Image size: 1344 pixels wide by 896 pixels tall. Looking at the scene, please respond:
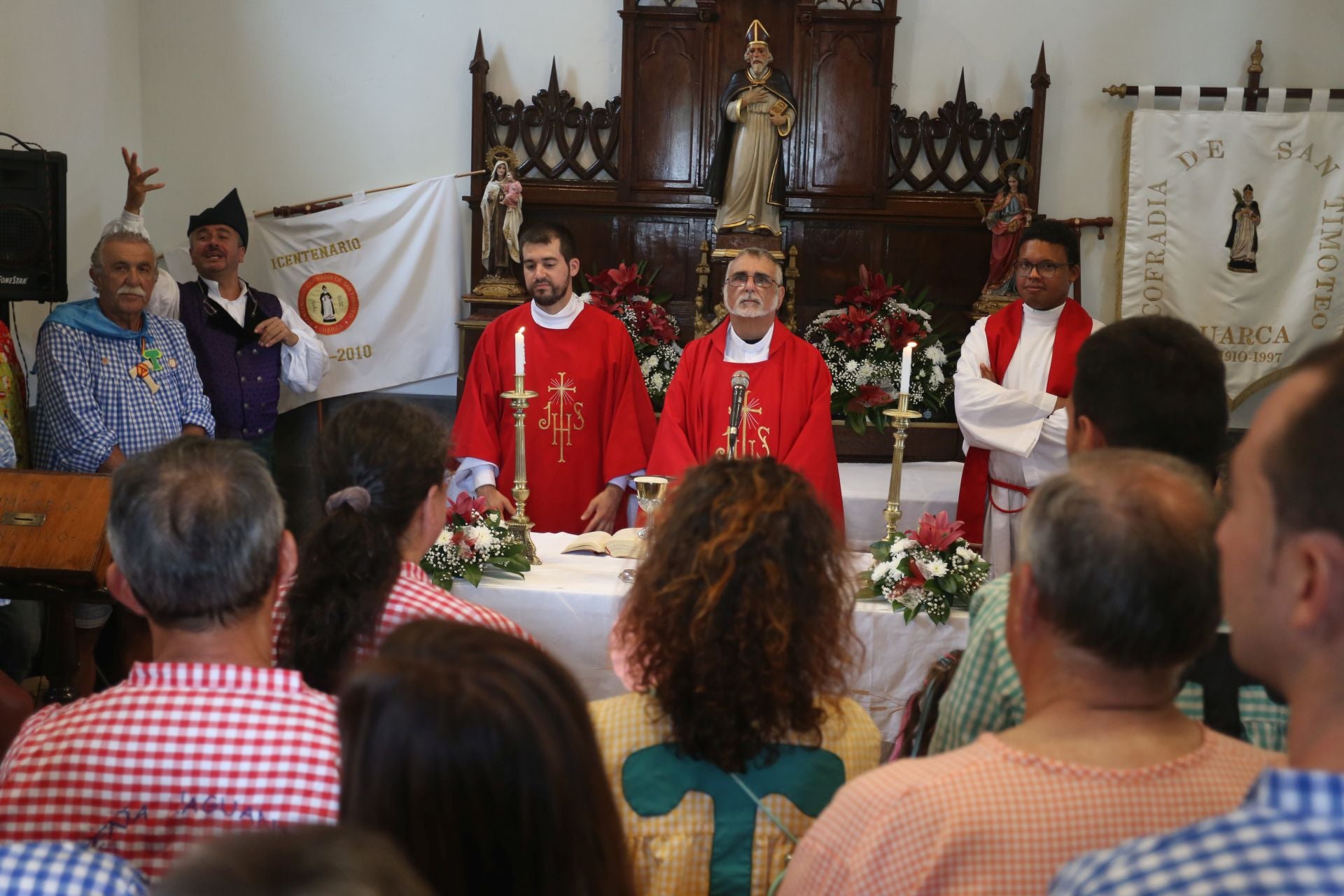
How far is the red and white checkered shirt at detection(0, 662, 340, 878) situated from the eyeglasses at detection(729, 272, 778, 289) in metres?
2.88

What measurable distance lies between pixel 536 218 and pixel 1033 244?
2.91 meters

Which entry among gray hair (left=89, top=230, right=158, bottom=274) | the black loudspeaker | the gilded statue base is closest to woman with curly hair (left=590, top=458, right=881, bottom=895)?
gray hair (left=89, top=230, right=158, bottom=274)

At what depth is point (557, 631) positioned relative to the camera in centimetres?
300

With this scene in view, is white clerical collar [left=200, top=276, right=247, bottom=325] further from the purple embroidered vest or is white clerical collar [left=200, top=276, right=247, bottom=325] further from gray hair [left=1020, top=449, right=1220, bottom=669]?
gray hair [left=1020, top=449, right=1220, bottom=669]

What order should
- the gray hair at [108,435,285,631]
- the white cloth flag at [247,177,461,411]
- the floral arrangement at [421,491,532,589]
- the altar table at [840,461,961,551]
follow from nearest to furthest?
the gray hair at [108,435,285,631] < the floral arrangement at [421,491,532,589] < the altar table at [840,461,961,551] < the white cloth flag at [247,177,461,411]

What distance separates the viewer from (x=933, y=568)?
115 inches

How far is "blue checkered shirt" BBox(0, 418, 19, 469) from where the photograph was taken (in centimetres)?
351

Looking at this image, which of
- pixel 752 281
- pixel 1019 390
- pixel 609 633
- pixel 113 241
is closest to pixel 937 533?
pixel 609 633

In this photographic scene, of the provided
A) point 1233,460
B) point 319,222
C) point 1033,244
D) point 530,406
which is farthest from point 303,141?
point 1233,460

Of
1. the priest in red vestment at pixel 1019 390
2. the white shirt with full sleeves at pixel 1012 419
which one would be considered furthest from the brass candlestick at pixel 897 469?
the priest in red vestment at pixel 1019 390

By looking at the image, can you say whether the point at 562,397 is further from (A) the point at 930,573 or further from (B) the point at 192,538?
(B) the point at 192,538

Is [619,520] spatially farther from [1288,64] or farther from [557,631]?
[1288,64]

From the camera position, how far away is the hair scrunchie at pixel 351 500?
184 centimetres

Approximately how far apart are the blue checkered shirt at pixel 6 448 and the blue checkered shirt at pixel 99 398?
1.65 feet
